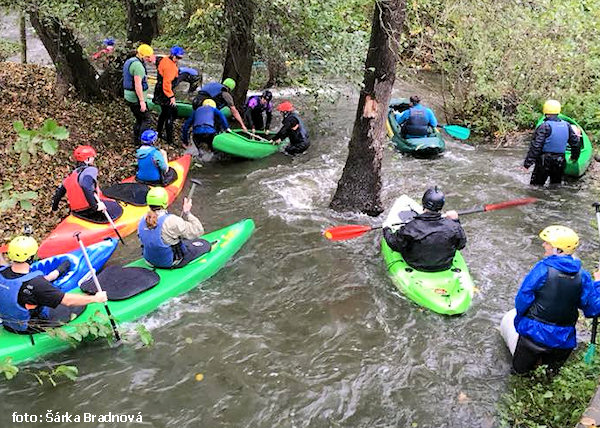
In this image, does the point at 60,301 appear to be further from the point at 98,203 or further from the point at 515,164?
the point at 515,164

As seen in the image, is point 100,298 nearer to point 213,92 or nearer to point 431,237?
point 431,237

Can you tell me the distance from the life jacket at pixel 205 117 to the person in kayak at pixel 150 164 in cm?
135

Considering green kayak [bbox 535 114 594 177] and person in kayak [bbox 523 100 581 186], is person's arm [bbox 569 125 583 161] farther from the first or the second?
green kayak [bbox 535 114 594 177]

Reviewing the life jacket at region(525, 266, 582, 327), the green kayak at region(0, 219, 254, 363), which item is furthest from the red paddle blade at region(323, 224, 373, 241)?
the life jacket at region(525, 266, 582, 327)

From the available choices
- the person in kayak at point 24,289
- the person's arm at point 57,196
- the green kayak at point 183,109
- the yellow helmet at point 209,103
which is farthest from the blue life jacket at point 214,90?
the person in kayak at point 24,289

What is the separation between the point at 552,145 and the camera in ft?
26.9

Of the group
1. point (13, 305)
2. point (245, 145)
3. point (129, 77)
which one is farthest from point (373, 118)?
point (13, 305)

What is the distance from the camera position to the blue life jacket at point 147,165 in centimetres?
802

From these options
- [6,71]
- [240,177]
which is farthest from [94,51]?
[240,177]

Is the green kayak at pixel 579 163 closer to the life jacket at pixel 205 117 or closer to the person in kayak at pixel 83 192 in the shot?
the life jacket at pixel 205 117

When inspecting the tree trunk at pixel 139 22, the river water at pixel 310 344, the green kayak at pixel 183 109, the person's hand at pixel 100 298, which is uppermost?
the tree trunk at pixel 139 22

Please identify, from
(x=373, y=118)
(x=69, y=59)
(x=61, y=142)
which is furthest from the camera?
(x=69, y=59)

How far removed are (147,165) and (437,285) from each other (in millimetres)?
4636

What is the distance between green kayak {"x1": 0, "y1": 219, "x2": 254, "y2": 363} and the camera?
16.0 feet
